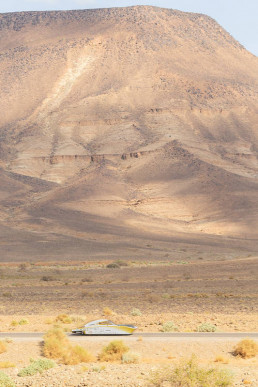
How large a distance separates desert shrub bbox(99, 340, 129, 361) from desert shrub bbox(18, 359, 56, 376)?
55.0 inches

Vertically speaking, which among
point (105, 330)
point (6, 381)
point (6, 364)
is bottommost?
point (6, 381)

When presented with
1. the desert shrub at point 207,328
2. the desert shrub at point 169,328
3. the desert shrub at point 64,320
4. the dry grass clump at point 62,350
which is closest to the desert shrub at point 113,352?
the dry grass clump at point 62,350

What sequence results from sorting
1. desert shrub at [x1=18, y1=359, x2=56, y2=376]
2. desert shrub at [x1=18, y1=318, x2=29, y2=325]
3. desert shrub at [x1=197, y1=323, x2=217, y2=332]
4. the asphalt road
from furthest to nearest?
desert shrub at [x1=18, y1=318, x2=29, y2=325] < desert shrub at [x1=197, y1=323, x2=217, y2=332] < the asphalt road < desert shrub at [x1=18, y1=359, x2=56, y2=376]

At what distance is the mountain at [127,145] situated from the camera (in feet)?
Result: 339

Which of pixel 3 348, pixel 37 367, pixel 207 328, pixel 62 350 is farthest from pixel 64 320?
pixel 37 367

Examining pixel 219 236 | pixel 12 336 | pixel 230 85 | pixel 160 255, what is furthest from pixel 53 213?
pixel 12 336

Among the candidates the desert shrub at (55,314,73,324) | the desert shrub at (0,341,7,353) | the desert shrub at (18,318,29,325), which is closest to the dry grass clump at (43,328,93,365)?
the desert shrub at (0,341,7,353)

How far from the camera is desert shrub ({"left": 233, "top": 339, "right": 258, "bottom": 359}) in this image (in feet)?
53.5

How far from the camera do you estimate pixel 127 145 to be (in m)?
149

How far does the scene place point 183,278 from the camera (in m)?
51.3

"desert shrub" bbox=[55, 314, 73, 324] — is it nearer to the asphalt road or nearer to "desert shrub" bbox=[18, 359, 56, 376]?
the asphalt road

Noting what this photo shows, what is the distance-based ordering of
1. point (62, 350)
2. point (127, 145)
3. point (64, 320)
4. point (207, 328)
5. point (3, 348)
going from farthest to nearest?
1. point (127, 145)
2. point (64, 320)
3. point (207, 328)
4. point (3, 348)
5. point (62, 350)

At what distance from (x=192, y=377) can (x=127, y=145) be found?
137797 mm

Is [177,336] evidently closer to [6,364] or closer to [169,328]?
[169,328]
